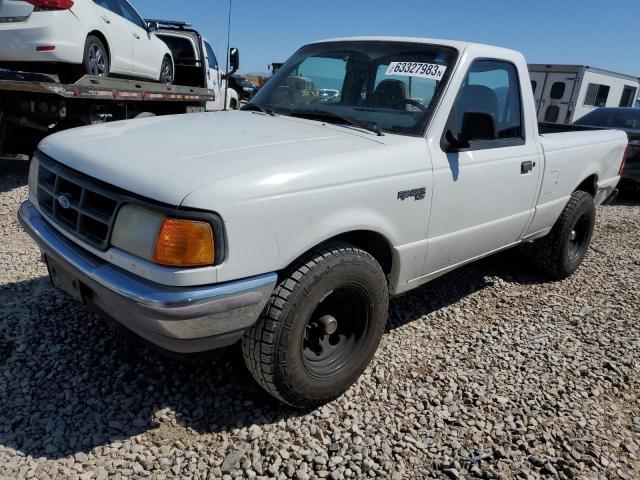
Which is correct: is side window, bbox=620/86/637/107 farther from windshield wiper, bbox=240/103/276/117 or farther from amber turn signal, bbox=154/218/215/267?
amber turn signal, bbox=154/218/215/267

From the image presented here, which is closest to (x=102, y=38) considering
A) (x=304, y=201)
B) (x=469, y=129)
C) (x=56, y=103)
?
(x=56, y=103)

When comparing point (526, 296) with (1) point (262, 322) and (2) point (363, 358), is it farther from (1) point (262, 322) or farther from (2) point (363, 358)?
(1) point (262, 322)

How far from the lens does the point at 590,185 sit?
4.68m

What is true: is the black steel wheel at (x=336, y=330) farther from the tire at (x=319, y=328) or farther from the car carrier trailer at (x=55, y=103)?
the car carrier trailer at (x=55, y=103)

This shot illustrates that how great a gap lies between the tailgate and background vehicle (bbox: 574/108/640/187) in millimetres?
7451

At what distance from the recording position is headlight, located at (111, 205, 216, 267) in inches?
75.2

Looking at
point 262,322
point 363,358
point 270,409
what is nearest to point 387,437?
point 363,358

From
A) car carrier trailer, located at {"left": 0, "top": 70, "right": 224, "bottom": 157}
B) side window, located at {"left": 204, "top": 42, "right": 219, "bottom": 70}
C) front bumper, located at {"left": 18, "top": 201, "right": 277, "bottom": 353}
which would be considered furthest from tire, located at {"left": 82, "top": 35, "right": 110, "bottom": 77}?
front bumper, located at {"left": 18, "top": 201, "right": 277, "bottom": 353}

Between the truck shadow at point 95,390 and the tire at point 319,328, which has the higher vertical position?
the tire at point 319,328

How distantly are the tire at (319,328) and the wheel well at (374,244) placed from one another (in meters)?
0.14

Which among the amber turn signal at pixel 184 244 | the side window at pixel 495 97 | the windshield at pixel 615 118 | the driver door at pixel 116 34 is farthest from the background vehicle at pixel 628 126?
the amber turn signal at pixel 184 244

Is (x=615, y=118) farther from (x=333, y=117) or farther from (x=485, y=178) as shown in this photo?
(x=333, y=117)

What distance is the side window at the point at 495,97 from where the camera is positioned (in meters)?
3.04

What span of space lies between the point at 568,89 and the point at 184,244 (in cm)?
1533
